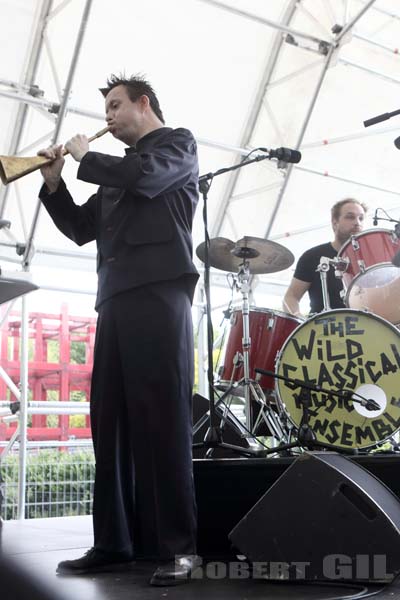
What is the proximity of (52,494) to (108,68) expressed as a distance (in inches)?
127

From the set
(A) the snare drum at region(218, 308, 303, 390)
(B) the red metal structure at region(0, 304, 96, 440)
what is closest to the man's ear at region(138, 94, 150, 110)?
(A) the snare drum at region(218, 308, 303, 390)

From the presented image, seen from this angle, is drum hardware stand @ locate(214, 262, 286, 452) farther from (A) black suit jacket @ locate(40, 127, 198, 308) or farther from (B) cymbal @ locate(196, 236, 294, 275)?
(A) black suit jacket @ locate(40, 127, 198, 308)

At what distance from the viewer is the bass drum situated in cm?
294

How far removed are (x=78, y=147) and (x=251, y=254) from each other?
1.92 m

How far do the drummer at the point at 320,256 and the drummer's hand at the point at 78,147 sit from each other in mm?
1998

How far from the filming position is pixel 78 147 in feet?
6.64

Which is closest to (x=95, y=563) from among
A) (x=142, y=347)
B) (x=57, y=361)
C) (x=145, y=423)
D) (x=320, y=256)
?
(x=145, y=423)

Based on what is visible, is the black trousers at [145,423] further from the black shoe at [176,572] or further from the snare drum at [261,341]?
the snare drum at [261,341]

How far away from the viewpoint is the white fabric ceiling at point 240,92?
17.2 feet

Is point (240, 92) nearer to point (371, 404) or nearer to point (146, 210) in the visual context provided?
point (371, 404)

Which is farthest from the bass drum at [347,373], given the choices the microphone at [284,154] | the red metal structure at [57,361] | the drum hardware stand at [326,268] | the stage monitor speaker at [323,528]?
the red metal structure at [57,361]

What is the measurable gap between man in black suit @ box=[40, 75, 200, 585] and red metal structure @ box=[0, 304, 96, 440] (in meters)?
6.67

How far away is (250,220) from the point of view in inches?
247

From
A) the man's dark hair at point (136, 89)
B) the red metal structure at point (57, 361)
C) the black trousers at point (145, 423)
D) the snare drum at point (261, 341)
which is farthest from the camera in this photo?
the red metal structure at point (57, 361)
